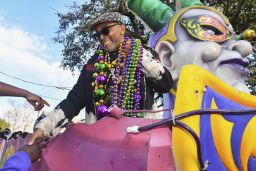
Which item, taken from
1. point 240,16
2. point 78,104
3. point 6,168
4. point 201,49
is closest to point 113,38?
point 78,104

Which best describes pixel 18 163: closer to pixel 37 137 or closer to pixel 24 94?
pixel 37 137

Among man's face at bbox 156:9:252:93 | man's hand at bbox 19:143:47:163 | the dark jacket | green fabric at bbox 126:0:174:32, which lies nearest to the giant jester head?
man's face at bbox 156:9:252:93

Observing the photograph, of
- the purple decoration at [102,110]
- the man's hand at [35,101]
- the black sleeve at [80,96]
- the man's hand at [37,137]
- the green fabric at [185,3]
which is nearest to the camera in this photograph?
the man's hand at [37,137]

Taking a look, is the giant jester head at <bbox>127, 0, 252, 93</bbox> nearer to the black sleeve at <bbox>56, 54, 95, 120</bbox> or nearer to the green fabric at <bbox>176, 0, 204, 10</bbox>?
the green fabric at <bbox>176, 0, 204, 10</bbox>

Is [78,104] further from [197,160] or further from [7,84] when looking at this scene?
[197,160]

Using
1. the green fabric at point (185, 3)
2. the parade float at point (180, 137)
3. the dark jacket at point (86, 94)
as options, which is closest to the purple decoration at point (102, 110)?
the dark jacket at point (86, 94)

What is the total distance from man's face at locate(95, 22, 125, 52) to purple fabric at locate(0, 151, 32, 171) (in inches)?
36.4

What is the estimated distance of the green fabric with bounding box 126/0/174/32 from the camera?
471cm

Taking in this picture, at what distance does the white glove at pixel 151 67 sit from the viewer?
222cm

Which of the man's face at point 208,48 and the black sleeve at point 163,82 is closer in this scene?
the black sleeve at point 163,82

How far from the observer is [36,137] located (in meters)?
2.18

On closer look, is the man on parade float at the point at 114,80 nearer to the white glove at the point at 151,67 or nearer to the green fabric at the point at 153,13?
the white glove at the point at 151,67

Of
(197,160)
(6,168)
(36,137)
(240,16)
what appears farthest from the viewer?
(240,16)

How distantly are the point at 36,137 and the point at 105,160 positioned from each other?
483 millimetres
